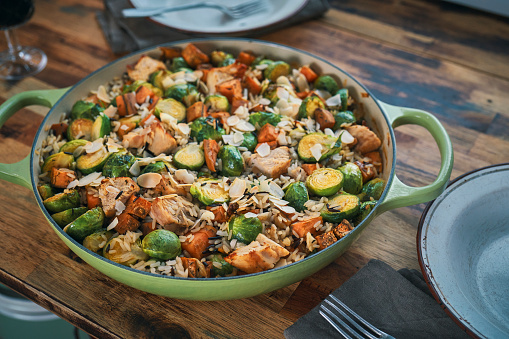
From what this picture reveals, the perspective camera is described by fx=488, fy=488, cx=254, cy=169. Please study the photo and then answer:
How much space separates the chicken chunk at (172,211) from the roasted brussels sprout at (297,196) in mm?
339

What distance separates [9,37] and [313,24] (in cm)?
179

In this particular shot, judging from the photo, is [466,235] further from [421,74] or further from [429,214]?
[421,74]

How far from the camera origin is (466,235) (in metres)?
1.67

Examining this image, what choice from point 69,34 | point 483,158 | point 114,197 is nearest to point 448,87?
point 483,158

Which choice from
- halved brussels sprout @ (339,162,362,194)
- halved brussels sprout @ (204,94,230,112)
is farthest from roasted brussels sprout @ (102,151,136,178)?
halved brussels sprout @ (339,162,362,194)

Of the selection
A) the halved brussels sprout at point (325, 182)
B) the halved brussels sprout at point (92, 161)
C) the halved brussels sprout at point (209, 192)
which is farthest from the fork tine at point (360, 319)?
the halved brussels sprout at point (92, 161)

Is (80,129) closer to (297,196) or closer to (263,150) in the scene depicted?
(263,150)

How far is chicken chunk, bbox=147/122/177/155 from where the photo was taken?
1.86 metres

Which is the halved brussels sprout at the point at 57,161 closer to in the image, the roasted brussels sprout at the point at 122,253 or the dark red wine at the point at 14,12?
the roasted brussels sprout at the point at 122,253

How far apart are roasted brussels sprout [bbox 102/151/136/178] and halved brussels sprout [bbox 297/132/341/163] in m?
0.63

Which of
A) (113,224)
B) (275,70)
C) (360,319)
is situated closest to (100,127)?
(113,224)

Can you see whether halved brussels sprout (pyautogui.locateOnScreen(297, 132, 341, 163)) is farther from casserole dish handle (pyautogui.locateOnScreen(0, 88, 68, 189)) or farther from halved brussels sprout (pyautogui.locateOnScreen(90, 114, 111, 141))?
casserole dish handle (pyautogui.locateOnScreen(0, 88, 68, 189))

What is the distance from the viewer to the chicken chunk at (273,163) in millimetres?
1790

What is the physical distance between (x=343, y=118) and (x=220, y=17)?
Answer: 124 centimetres
